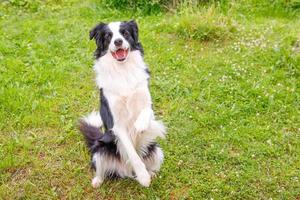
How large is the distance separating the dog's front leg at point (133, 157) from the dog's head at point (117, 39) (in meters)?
0.54

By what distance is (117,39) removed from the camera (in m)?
3.00

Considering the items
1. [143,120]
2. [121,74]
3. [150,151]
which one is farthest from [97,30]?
[150,151]

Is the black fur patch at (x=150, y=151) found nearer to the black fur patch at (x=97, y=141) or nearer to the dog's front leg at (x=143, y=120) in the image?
the black fur patch at (x=97, y=141)

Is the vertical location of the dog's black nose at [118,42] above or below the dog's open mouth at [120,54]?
above

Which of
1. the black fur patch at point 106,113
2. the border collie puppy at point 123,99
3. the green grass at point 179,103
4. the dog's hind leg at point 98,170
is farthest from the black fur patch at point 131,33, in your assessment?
the green grass at point 179,103

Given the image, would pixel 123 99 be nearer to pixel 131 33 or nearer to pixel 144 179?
pixel 131 33

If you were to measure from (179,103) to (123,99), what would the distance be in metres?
1.43

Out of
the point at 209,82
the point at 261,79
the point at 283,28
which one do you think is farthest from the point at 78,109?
the point at 283,28

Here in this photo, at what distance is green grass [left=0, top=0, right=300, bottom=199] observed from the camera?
11.5ft

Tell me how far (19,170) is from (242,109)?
2.15m

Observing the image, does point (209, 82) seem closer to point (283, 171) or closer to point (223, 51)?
point (223, 51)

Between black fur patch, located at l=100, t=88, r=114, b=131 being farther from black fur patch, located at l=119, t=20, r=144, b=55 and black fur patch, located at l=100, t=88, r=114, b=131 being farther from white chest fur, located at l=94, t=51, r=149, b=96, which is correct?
black fur patch, located at l=119, t=20, r=144, b=55

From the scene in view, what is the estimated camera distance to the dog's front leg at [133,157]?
320 centimetres

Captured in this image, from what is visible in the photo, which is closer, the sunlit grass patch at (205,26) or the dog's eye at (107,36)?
the dog's eye at (107,36)
